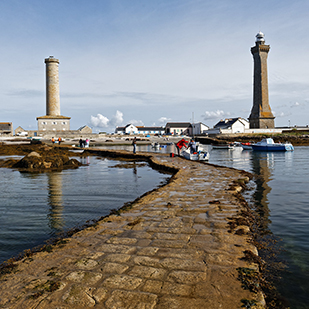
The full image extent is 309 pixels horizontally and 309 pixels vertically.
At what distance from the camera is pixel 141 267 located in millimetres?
4512

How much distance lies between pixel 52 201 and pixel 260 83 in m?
75.5

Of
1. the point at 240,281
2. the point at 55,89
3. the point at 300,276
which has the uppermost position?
the point at 55,89

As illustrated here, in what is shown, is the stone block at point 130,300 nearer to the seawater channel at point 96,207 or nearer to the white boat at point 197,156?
the seawater channel at point 96,207

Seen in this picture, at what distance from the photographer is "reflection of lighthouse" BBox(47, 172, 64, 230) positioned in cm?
837

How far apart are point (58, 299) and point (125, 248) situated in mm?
1837

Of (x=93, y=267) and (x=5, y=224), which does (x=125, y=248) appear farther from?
(x=5, y=224)

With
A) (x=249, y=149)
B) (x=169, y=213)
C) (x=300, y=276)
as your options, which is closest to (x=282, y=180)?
(x=169, y=213)

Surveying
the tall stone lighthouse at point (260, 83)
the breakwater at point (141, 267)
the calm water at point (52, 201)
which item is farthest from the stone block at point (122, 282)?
the tall stone lighthouse at point (260, 83)

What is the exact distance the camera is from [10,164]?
24109 millimetres

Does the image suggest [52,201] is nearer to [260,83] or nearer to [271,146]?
[271,146]

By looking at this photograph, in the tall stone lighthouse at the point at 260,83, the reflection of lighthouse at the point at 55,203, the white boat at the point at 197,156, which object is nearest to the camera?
the reflection of lighthouse at the point at 55,203

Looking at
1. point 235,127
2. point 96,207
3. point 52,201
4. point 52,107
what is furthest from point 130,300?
point 235,127

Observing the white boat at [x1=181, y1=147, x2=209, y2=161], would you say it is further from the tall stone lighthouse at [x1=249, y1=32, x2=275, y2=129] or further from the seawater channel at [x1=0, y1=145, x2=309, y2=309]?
the tall stone lighthouse at [x1=249, y1=32, x2=275, y2=129]

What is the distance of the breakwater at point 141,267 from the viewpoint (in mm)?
3666
